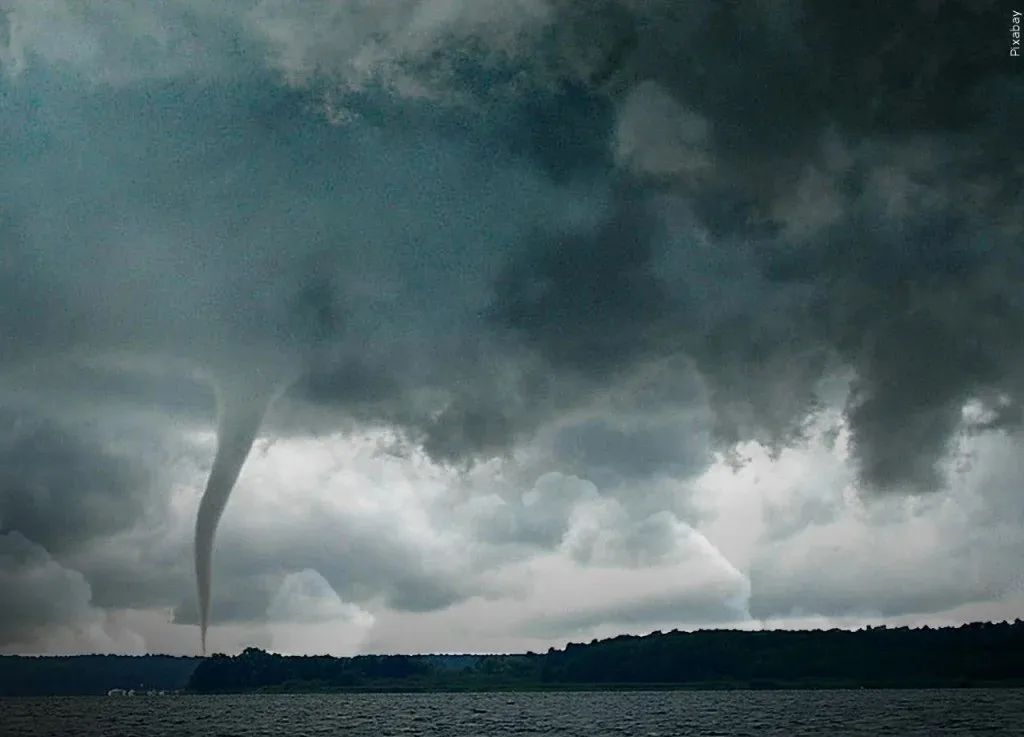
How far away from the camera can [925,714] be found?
166375mm

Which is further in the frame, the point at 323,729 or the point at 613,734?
the point at 323,729

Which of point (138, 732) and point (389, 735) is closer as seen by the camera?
point (389, 735)

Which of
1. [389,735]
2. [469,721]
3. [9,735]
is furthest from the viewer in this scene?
[469,721]

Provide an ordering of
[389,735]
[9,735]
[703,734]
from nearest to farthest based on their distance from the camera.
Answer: [703,734], [389,735], [9,735]

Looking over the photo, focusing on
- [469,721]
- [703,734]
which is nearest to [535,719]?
[469,721]

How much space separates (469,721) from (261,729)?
136 ft

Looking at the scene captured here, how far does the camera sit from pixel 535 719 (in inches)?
7283

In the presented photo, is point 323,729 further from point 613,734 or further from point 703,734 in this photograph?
point 703,734

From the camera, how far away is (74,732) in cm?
15925

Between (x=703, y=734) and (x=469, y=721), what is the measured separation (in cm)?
6449

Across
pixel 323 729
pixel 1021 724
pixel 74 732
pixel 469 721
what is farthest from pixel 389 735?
pixel 1021 724

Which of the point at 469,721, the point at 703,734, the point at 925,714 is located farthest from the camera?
the point at 469,721

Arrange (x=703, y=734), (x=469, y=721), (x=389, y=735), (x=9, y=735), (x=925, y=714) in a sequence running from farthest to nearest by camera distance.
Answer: (x=469, y=721), (x=925, y=714), (x=9, y=735), (x=389, y=735), (x=703, y=734)

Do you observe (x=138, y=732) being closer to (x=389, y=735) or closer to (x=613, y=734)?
(x=389, y=735)
